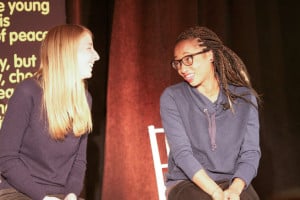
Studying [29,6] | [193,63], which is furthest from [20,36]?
[193,63]

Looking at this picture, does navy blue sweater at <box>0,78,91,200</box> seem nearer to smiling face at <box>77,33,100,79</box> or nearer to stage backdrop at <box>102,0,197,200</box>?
smiling face at <box>77,33,100,79</box>

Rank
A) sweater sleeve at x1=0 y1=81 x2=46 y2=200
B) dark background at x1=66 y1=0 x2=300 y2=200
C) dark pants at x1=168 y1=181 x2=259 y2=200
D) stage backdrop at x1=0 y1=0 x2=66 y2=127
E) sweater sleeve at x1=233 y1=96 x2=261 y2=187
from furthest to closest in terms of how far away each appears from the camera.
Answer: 1. dark background at x1=66 y1=0 x2=300 y2=200
2. stage backdrop at x1=0 y1=0 x2=66 y2=127
3. sweater sleeve at x1=233 y1=96 x2=261 y2=187
4. dark pants at x1=168 y1=181 x2=259 y2=200
5. sweater sleeve at x1=0 y1=81 x2=46 y2=200

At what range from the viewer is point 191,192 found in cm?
217

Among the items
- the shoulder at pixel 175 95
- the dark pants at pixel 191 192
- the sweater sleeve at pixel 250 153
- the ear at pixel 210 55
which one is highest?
the ear at pixel 210 55

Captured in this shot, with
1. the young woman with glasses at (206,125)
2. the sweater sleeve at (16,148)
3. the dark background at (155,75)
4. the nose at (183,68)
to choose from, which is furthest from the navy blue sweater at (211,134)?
the dark background at (155,75)

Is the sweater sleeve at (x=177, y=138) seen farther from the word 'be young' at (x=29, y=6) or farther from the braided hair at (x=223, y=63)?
the word 'be young' at (x=29, y=6)

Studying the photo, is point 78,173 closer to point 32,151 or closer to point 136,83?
point 32,151

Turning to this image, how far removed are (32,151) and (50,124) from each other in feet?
0.49

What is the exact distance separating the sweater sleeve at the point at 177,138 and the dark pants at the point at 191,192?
0.06 m

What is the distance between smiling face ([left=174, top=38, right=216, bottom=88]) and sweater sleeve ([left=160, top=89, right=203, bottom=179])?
13cm

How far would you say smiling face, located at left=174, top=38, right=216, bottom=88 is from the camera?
2.37m

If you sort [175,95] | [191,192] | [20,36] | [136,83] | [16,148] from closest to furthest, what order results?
[16,148], [191,192], [175,95], [20,36], [136,83]

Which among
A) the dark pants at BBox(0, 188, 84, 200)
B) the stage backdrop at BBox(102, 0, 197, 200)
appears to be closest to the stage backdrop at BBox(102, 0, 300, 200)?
the stage backdrop at BBox(102, 0, 197, 200)

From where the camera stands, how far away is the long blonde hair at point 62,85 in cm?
212
